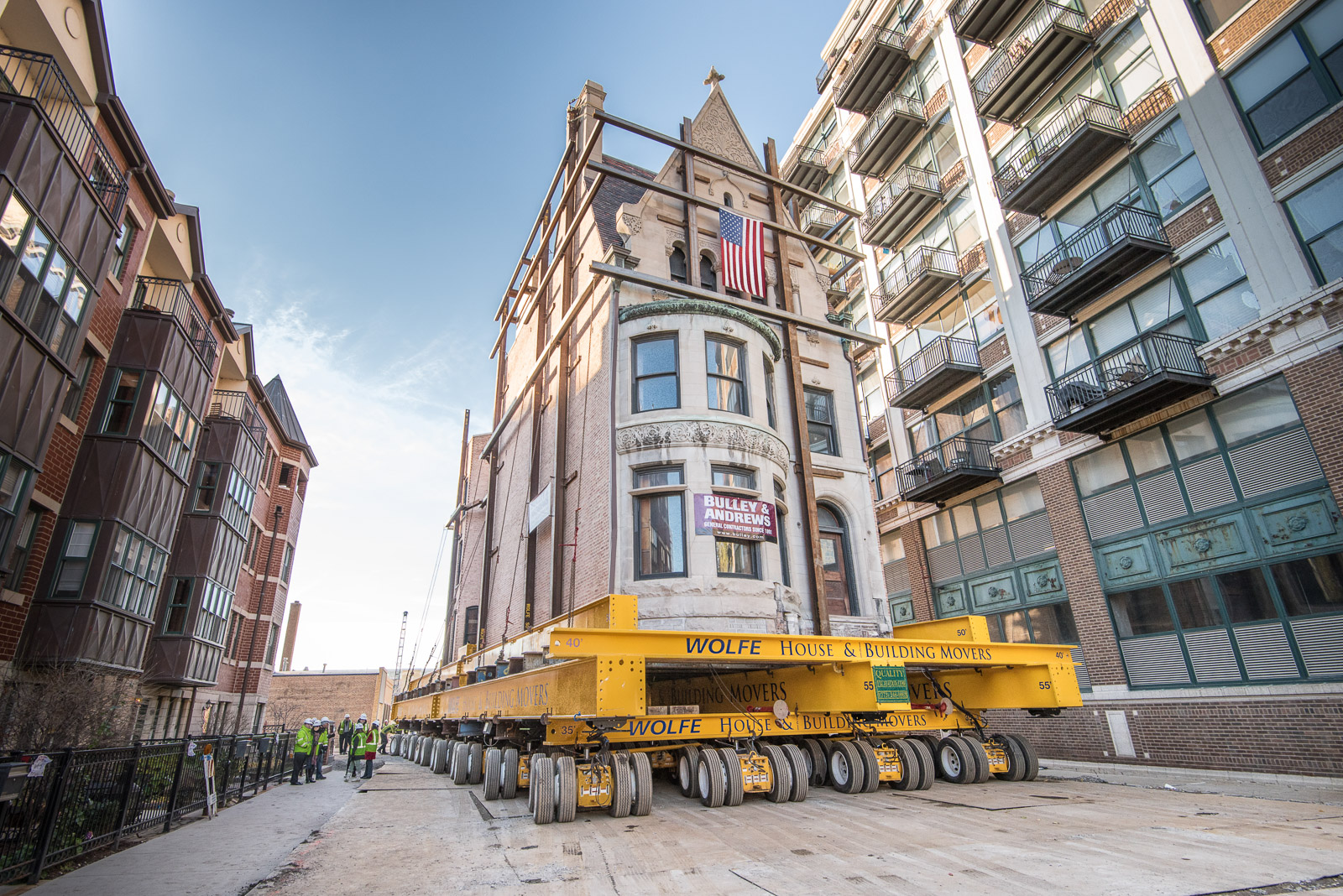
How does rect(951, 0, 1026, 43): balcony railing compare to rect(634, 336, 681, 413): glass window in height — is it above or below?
above

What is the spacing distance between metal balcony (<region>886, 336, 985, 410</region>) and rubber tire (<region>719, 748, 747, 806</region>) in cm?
1665

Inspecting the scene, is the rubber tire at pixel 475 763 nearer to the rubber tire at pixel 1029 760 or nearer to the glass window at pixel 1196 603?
the rubber tire at pixel 1029 760

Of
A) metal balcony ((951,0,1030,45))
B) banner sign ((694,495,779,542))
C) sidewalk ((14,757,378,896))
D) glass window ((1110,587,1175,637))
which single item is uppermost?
metal balcony ((951,0,1030,45))

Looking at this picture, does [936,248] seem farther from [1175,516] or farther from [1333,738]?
[1333,738]

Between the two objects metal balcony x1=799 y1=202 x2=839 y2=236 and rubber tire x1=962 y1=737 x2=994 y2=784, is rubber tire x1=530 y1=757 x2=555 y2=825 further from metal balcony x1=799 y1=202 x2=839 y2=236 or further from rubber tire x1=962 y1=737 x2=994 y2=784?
metal balcony x1=799 y1=202 x2=839 y2=236

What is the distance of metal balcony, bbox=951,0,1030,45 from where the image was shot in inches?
838

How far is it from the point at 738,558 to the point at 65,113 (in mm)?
16889

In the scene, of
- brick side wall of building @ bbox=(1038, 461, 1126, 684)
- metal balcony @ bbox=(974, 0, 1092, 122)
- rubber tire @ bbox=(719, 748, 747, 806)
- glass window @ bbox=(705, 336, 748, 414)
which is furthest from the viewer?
metal balcony @ bbox=(974, 0, 1092, 122)

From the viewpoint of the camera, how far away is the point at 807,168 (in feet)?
101

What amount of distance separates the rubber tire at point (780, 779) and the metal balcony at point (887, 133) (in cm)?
2441

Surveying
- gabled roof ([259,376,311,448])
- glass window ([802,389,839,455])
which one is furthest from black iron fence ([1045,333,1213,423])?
gabled roof ([259,376,311,448])

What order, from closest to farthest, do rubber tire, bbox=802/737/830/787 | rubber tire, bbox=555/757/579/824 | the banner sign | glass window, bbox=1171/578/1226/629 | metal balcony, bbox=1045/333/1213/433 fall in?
1. rubber tire, bbox=555/757/579/824
2. rubber tire, bbox=802/737/830/787
3. the banner sign
4. glass window, bbox=1171/578/1226/629
5. metal balcony, bbox=1045/333/1213/433

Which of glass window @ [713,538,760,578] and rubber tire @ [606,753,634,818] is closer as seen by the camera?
rubber tire @ [606,753,634,818]

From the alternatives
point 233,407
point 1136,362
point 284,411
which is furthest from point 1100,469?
point 284,411
